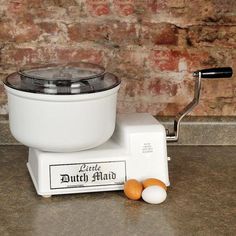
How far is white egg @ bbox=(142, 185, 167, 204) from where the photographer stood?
1290 mm

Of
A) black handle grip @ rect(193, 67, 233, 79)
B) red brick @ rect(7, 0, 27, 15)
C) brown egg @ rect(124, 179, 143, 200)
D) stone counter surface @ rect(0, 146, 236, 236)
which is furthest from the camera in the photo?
red brick @ rect(7, 0, 27, 15)

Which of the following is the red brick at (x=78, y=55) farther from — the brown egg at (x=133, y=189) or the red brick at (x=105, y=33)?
the brown egg at (x=133, y=189)

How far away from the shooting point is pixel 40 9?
5.22 feet

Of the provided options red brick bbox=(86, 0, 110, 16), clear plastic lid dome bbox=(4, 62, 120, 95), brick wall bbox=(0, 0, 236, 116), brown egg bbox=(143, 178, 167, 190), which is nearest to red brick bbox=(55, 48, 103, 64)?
brick wall bbox=(0, 0, 236, 116)

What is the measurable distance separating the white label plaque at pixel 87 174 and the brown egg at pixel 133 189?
1.3 inches

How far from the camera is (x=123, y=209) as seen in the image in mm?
1290

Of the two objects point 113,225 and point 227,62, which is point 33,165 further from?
point 227,62

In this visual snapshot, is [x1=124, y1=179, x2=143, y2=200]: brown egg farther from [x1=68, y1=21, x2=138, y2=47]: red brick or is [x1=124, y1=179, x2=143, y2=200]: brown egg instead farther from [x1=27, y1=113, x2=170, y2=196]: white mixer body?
[x1=68, y1=21, x2=138, y2=47]: red brick

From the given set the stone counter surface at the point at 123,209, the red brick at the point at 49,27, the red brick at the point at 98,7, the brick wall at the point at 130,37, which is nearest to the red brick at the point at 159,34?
the brick wall at the point at 130,37

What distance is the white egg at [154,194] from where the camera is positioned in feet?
4.23

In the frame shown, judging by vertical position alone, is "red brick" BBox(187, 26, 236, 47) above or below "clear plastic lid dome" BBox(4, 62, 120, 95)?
above

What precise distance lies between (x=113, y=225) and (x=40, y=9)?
0.66 meters

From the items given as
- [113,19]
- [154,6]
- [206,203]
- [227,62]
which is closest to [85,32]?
[113,19]

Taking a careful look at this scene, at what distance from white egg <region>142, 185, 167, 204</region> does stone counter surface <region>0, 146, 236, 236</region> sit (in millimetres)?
15
